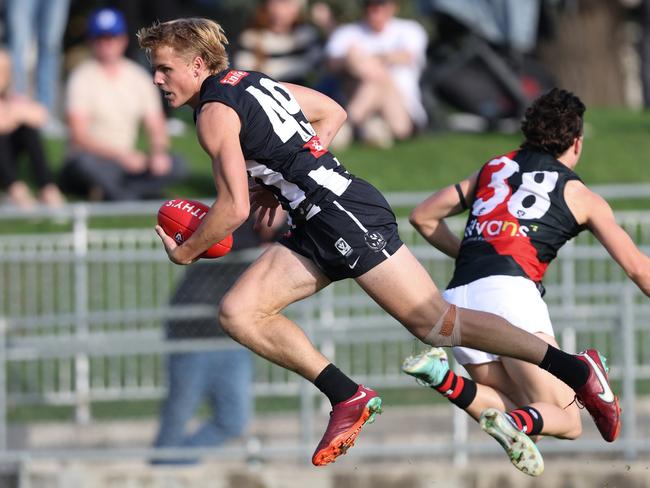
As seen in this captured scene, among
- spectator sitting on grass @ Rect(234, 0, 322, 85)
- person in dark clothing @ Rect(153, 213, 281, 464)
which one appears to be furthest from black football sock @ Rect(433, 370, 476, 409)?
spectator sitting on grass @ Rect(234, 0, 322, 85)

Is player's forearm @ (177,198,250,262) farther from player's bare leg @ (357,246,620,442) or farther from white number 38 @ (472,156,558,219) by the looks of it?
white number 38 @ (472,156,558,219)

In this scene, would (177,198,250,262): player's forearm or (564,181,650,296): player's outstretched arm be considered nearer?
(177,198,250,262): player's forearm

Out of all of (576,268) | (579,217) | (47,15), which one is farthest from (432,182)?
(579,217)

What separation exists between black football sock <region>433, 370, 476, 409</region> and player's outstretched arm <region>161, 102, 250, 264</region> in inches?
57.7

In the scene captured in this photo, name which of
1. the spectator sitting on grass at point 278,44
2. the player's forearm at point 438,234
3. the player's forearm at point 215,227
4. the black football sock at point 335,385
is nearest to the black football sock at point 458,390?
the black football sock at point 335,385

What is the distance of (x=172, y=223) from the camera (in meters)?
6.85

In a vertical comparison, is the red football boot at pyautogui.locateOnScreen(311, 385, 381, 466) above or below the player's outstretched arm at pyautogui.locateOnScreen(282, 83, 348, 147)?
below

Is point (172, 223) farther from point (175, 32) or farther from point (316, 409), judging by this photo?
point (316, 409)

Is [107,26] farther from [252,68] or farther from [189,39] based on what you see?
[189,39]

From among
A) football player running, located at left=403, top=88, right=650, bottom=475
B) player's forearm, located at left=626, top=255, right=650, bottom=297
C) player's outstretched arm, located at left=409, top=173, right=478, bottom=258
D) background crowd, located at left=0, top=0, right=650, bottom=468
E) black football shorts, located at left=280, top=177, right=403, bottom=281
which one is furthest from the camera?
background crowd, located at left=0, top=0, right=650, bottom=468

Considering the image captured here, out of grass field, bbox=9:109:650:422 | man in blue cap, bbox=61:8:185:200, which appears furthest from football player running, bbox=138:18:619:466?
grass field, bbox=9:109:650:422

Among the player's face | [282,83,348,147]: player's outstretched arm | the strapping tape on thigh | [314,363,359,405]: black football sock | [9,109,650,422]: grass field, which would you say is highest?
the player's face

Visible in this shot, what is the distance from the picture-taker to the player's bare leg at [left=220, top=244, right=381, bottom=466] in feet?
22.6

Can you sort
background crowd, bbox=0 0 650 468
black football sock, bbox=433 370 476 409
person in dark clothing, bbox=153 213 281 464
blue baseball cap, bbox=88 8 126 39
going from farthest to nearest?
blue baseball cap, bbox=88 8 126 39 < background crowd, bbox=0 0 650 468 < person in dark clothing, bbox=153 213 281 464 < black football sock, bbox=433 370 476 409
